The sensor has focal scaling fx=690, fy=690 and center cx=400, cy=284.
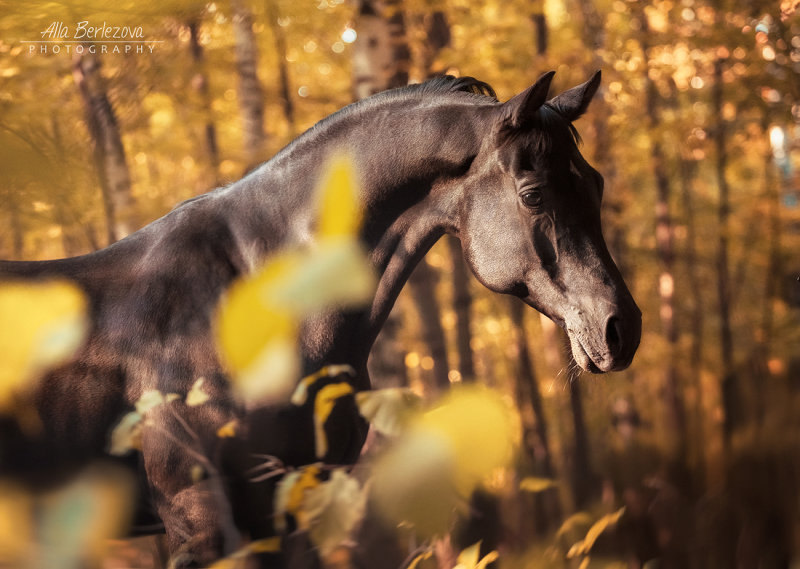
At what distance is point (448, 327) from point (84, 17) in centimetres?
1504

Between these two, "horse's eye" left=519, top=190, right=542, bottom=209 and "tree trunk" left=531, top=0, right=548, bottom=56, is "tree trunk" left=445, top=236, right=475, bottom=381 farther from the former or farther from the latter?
"horse's eye" left=519, top=190, right=542, bottom=209

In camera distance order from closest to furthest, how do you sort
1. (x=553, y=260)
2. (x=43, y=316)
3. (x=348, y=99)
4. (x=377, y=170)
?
(x=43, y=316) → (x=553, y=260) → (x=377, y=170) → (x=348, y=99)

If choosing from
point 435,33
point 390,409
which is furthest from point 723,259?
point 390,409

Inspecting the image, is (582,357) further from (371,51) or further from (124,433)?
(371,51)

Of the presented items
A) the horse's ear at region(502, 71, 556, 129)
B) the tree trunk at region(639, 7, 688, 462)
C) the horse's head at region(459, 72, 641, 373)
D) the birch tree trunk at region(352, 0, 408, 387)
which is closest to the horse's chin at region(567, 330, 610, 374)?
the horse's head at region(459, 72, 641, 373)

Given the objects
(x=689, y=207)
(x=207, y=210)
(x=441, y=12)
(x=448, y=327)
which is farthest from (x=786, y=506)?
(x=448, y=327)

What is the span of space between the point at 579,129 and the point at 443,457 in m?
7.61

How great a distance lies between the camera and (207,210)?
2473mm

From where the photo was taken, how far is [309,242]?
233 centimetres

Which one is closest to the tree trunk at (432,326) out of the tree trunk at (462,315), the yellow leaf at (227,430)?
the tree trunk at (462,315)

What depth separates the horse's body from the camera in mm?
2178

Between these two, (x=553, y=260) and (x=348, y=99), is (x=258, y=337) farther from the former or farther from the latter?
(x=348, y=99)

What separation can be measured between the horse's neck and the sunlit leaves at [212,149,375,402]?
46.6 inches

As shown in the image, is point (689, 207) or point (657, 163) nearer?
point (657, 163)
